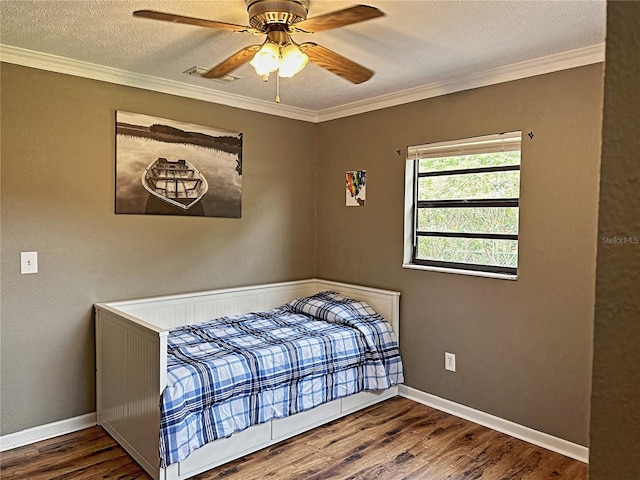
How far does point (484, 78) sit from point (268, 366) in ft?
7.60

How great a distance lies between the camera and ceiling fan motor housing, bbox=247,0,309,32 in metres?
1.92

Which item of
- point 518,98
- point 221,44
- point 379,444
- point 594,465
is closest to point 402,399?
point 379,444

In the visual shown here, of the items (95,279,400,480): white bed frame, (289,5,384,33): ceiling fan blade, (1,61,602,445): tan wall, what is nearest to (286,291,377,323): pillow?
(95,279,400,480): white bed frame

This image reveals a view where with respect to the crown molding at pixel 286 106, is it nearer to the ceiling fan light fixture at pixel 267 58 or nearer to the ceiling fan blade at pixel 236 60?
the ceiling fan blade at pixel 236 60

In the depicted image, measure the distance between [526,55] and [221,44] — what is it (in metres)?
1.78

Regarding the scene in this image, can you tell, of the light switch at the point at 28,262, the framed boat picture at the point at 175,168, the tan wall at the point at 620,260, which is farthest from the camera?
the framed boat picture at the point at 175,168

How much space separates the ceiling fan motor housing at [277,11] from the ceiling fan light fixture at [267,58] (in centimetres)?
10

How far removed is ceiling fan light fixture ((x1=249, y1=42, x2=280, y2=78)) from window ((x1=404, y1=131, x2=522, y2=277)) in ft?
5.63

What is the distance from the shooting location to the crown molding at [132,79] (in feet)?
9.02

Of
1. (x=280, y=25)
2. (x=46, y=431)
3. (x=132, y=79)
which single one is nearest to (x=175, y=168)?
(x=132, y=79)

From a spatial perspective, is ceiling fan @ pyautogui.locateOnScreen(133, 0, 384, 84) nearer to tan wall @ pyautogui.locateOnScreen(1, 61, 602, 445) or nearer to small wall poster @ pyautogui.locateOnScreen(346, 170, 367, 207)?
tan wall @ pyautogui.locateOnScreen(1, 61, 602, 445)

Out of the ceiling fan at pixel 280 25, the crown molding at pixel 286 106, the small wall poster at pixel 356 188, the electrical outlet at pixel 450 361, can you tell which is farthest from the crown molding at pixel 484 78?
the electrical outlet at pixel 450 361

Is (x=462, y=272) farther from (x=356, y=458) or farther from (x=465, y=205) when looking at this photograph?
(x=356, y=458)

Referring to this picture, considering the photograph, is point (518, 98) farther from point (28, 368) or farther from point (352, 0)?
point (28, 368)
